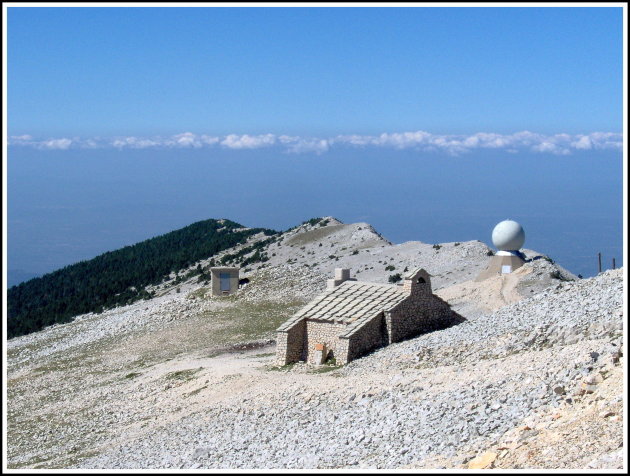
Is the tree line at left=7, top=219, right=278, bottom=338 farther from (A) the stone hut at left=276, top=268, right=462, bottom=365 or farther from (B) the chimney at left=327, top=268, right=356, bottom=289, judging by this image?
(A) the stone hut at left=276, top=268, right=462, bottom=365

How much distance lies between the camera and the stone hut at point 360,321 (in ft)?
101

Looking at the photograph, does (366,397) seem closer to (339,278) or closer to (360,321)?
(360,321)

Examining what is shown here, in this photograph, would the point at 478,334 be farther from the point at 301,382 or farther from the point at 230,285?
the point at 230,285

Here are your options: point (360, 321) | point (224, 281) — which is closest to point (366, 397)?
point (360, 321)

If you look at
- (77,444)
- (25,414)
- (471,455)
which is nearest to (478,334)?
(471,455)

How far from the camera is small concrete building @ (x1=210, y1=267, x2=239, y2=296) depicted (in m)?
55.3

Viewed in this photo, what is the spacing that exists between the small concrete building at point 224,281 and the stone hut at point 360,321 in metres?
21.8

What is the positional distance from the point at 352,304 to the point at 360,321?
2029 mm

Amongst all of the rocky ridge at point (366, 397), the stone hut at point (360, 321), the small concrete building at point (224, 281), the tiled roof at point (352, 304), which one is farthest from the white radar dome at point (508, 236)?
the small concrete building at point (224, 281)

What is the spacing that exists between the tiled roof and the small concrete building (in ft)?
70.1

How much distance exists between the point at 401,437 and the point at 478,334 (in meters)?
7.74

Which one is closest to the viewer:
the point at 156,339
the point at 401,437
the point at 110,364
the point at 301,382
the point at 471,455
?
the point at 471,455

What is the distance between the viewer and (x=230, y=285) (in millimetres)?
55625

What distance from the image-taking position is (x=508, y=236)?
46594 millimetres
